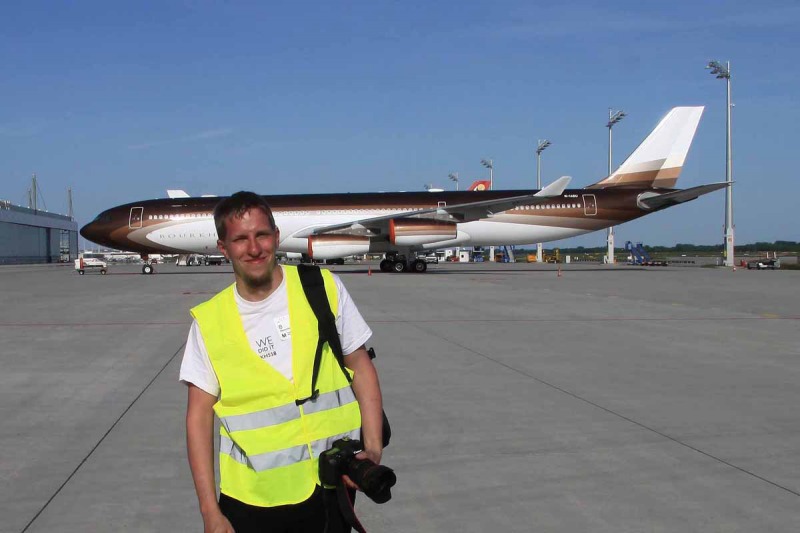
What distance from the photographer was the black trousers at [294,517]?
7.93 feet

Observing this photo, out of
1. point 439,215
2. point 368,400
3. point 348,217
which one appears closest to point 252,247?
point 368,400

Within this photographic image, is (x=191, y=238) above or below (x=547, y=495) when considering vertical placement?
above

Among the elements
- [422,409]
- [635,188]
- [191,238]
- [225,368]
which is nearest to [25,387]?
[422,409]

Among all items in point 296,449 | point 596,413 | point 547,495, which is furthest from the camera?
point 596,413

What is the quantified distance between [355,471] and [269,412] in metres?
0.40

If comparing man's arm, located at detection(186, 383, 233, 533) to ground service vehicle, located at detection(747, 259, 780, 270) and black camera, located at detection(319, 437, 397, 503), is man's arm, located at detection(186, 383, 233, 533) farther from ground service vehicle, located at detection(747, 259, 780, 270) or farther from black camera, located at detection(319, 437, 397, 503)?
ground service vehicle, located at detection(747, 259, 780, 270)

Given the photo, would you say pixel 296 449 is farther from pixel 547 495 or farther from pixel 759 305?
pixel 759 305

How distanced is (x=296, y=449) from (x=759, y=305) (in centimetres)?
1569

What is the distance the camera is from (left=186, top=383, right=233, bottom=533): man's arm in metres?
2.33

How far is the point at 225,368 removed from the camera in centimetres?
247

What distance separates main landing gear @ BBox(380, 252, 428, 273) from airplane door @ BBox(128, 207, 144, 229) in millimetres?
11123

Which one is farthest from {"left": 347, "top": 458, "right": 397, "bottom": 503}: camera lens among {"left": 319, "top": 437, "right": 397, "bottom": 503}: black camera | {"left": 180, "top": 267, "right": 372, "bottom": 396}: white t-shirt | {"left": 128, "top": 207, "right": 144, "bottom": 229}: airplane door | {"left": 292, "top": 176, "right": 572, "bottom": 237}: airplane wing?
{"left": 128, "top": 207, "right": 144, "bottom": 229}: airplane door

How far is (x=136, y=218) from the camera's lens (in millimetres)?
33531

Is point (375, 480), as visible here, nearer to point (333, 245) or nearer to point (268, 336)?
point (268, 336)
